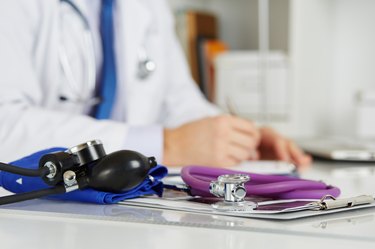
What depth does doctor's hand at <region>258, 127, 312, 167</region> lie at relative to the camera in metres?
1.11

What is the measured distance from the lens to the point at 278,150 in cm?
112

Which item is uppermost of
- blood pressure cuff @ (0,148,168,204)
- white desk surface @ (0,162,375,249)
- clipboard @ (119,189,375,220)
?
blood pressure cuff @ (0,148,168,204)

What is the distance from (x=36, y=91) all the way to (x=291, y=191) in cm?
53

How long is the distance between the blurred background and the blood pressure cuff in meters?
1.01

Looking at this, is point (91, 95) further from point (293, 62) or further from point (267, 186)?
point (293, 62)

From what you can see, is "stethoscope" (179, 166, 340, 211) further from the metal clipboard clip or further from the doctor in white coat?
the doctor in white coat

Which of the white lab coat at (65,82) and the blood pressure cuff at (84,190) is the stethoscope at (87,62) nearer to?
the white lab coat at (65,82)

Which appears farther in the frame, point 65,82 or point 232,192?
point 65,82

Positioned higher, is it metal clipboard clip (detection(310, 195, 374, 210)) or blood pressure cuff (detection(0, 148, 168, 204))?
blood pressure cuff (detection(0, 148, 168, 204))

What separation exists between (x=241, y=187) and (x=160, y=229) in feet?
0.34

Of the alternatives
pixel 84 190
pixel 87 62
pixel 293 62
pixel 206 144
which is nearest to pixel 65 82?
pixel 87 62

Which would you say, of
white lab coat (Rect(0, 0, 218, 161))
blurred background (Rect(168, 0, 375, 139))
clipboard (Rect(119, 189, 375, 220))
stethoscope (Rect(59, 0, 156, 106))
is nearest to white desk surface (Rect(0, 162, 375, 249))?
clipboard (Rect(119, 189, 375, 220))

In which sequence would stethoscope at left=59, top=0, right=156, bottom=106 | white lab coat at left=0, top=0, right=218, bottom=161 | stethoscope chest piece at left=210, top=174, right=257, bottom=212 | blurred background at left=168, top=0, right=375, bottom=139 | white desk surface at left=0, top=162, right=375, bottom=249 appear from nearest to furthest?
white desk surface at left=0, top=162, right=375, bottom=249, stethoscope chest piece at left=210, top=174, right=257, bottom=212, white lab coat at left=0, top=0, right=218, bottom=161, stethoscope at left=59, top=0, right=156, bottom=106, blurred background at left=168, top=0, right=375, bottom=139

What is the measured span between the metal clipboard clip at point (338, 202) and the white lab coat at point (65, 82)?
14.6 inches
